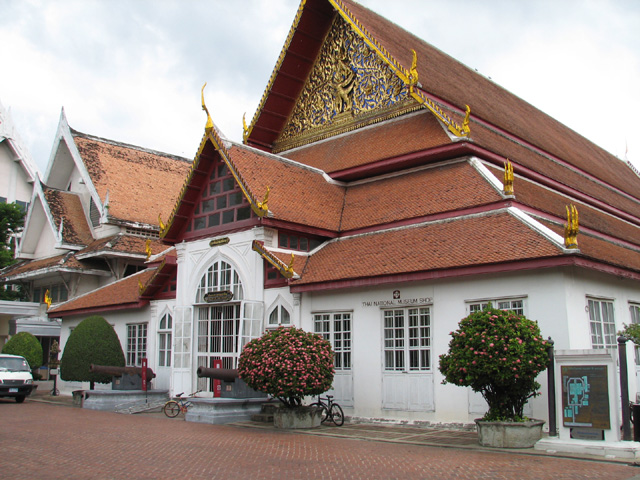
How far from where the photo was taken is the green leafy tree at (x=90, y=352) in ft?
72.0

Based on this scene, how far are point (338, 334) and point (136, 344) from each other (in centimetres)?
952

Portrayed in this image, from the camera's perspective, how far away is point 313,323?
1736 centimetres

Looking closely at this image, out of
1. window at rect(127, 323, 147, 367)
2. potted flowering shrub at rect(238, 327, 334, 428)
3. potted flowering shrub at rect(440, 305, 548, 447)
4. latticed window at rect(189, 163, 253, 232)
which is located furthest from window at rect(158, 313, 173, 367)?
potted flowering shrub at rect(440, 305, 548, 447)

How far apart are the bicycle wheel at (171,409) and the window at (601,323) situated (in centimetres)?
1031

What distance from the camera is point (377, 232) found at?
17688 mm

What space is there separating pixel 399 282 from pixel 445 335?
154 centimetres

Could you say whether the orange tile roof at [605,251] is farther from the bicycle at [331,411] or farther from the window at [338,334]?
the bicycle at [331,411]

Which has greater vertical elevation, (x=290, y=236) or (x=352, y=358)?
(x=290, y=236)

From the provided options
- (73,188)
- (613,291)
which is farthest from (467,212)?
(73,188)

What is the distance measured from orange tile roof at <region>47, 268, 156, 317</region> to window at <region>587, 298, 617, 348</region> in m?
14.3

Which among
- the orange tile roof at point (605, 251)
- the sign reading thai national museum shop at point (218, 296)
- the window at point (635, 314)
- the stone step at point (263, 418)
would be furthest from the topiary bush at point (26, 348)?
the window at point (635, 314)

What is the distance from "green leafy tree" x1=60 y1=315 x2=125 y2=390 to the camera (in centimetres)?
2195

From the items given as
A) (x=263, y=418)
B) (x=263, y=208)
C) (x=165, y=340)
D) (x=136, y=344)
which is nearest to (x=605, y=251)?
(x=263, y=208)

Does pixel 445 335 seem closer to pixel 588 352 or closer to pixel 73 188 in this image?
pixel 588 352
